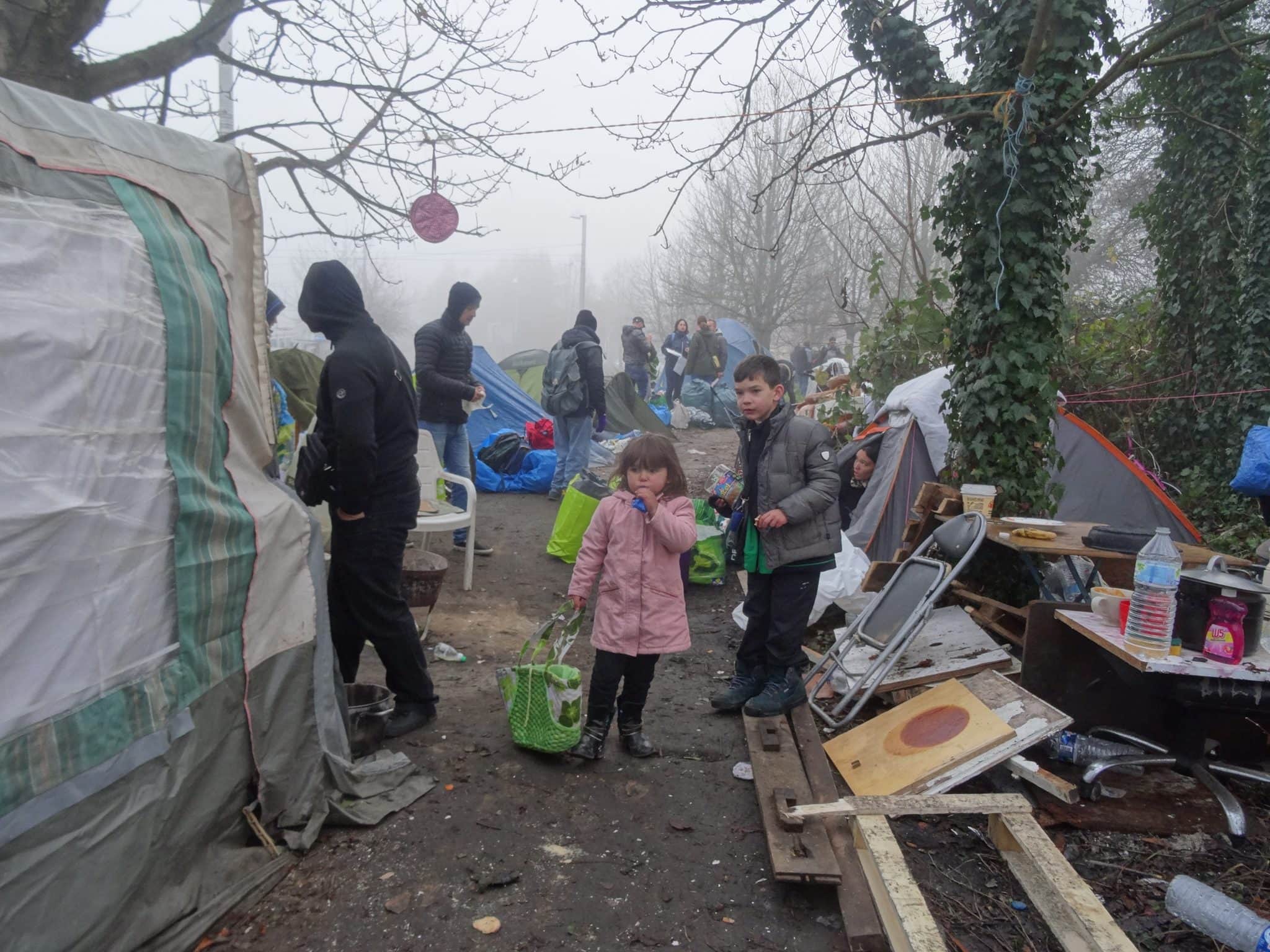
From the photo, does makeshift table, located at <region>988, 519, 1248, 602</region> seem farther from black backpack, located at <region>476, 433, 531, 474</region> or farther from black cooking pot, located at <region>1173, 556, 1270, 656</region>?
black backpack, located at <region>476, 433, 531, 474</region>

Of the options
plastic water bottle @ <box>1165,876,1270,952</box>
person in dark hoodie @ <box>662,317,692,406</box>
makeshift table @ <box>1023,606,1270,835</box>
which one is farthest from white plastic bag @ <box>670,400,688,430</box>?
plastic water bottle @ <box>1165,876,1270,952</box>

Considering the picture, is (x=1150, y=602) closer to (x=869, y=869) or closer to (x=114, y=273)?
(x=869, y=869)

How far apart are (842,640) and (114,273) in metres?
3.71

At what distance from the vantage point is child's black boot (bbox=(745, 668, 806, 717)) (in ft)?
13.4

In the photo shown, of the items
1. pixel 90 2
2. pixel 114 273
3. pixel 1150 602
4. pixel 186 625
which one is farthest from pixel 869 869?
pixel 90 2

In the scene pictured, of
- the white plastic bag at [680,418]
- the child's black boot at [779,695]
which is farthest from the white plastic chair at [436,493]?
the white plastic bag at [680,418]

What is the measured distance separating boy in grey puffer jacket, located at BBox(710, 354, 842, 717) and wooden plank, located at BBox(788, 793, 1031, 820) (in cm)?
109

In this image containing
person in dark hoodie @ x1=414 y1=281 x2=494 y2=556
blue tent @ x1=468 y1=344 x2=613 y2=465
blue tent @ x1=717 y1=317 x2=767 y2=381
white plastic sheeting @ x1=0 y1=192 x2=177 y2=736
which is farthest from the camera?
blue tent @ x1=717 y1=317 x2=767 y2=381

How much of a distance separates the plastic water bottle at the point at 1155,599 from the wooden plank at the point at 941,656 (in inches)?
37.5

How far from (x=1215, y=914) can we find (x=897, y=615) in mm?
1965

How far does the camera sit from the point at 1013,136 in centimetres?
495

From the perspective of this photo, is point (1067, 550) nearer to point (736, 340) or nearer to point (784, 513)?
point (784, 513)

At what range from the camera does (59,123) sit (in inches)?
95.7

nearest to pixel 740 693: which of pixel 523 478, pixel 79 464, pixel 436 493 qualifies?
pixel 436 493
